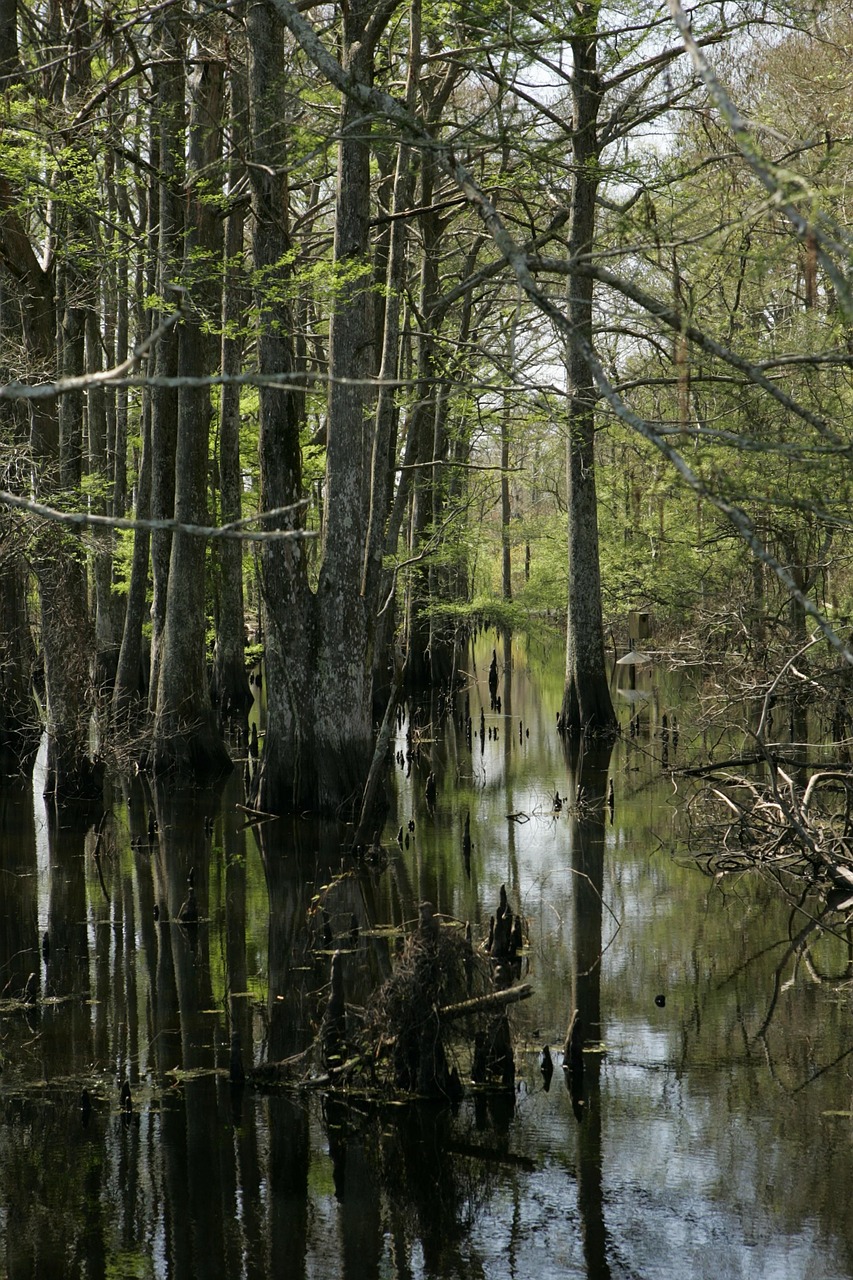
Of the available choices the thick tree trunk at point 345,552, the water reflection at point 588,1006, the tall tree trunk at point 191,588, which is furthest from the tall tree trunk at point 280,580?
the water reflection at point 588,1006

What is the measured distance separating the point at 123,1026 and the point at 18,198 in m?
8.53

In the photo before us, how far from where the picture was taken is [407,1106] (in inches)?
231

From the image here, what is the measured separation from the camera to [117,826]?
12508 mm

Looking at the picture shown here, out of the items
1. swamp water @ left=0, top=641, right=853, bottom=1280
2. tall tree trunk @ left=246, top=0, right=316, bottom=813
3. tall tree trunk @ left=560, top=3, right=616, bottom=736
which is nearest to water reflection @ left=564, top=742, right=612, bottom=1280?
swamp water @ left=0, top=641, right=853, bottom=1280

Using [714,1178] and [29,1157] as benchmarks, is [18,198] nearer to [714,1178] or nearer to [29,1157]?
[29,1157]

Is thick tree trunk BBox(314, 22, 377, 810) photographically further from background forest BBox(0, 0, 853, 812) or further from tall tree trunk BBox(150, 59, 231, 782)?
tall tree trunk BBox(150, 59, 231, 782)

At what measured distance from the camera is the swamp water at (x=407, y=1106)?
15.6 ft

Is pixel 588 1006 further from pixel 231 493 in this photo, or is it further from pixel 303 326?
pixel 303 326

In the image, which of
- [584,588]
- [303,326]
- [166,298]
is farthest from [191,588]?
[303,326]

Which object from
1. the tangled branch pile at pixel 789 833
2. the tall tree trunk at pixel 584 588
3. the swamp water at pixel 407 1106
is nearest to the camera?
the swamp water at pixel 407 1106

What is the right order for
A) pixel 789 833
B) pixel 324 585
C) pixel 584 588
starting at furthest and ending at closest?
pixel 584 588 → pixel 324 585 → pixel 789 833

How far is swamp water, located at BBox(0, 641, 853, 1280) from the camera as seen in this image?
4766mm

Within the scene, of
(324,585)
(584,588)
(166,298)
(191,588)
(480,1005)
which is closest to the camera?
(480,1005)

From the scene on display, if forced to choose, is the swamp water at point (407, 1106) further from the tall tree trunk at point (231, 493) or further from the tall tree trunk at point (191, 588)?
the tall tree trunk at point (231, 493)
